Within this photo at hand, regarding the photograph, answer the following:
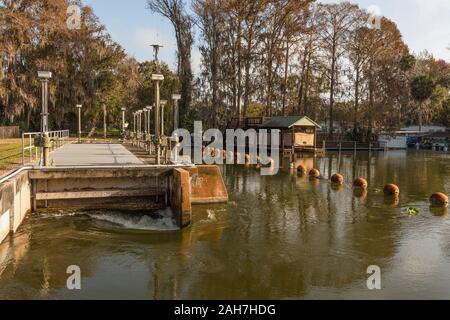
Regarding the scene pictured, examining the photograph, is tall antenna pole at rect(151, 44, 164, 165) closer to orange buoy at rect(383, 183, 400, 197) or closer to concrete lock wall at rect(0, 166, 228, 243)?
concrete lock wall at rect(0, 166, 228, 243)

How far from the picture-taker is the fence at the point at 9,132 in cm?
3881

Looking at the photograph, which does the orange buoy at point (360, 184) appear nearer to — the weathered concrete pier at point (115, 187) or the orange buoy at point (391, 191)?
the orange buoy at point (391, 191)

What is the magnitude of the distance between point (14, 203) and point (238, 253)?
6.34m

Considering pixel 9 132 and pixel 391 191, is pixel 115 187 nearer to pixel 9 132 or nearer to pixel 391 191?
pixel 391 191

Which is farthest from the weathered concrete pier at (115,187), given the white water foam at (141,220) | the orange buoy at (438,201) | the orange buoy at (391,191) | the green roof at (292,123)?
the green roof at (292,123)

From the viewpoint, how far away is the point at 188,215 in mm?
14297

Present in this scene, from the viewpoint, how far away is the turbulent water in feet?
30.5

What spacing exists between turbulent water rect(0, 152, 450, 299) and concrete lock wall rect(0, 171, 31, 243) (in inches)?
14.2

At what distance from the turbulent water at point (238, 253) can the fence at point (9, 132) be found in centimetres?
2701

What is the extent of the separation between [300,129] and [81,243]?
37333mm

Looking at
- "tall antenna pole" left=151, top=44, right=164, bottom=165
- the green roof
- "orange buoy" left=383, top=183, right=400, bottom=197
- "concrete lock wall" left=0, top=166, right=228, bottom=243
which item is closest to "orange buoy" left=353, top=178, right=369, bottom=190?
"orange buoy" left=383, top=183, right=400, bottom=197

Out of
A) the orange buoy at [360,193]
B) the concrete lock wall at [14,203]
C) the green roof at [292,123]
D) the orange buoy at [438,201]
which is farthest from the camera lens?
the green roof at [292,123]
